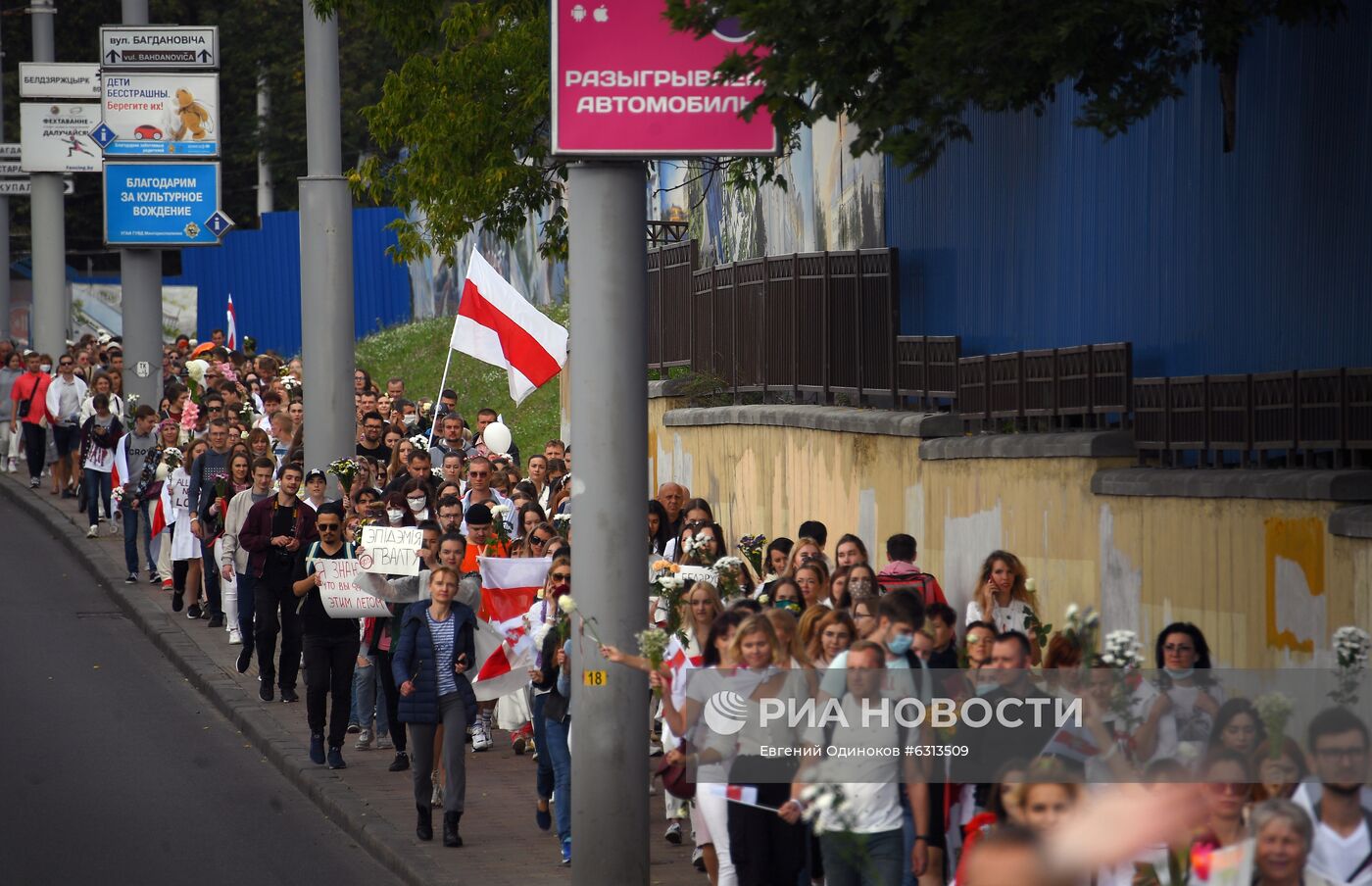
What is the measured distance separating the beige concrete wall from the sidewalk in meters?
2.63

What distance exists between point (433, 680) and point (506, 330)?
24.9ft

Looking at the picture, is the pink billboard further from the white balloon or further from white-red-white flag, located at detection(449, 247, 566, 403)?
the white balloon

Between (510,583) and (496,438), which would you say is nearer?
(510,583)

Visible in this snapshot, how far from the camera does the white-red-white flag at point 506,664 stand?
42.9 ft

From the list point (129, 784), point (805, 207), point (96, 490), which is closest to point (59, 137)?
point (96, 490)

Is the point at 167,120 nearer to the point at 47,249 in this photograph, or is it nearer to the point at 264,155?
the point at 47,249

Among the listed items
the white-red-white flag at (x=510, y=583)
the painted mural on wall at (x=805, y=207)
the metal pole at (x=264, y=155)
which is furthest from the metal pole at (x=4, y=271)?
the white-red-white flag at (x=510, y=583)

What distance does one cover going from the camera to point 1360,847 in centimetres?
661

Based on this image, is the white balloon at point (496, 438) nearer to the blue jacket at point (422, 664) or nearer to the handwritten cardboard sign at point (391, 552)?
the handwritten cardboard sign at point (391, 552)

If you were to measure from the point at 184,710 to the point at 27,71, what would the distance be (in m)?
15.7

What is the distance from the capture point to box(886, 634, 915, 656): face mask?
31.1ft

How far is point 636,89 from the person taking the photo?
33.7ft

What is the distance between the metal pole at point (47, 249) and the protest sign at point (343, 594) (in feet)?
65.8

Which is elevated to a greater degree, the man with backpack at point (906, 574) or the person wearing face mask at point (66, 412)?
the person wearing face mask at point (66, 412)
